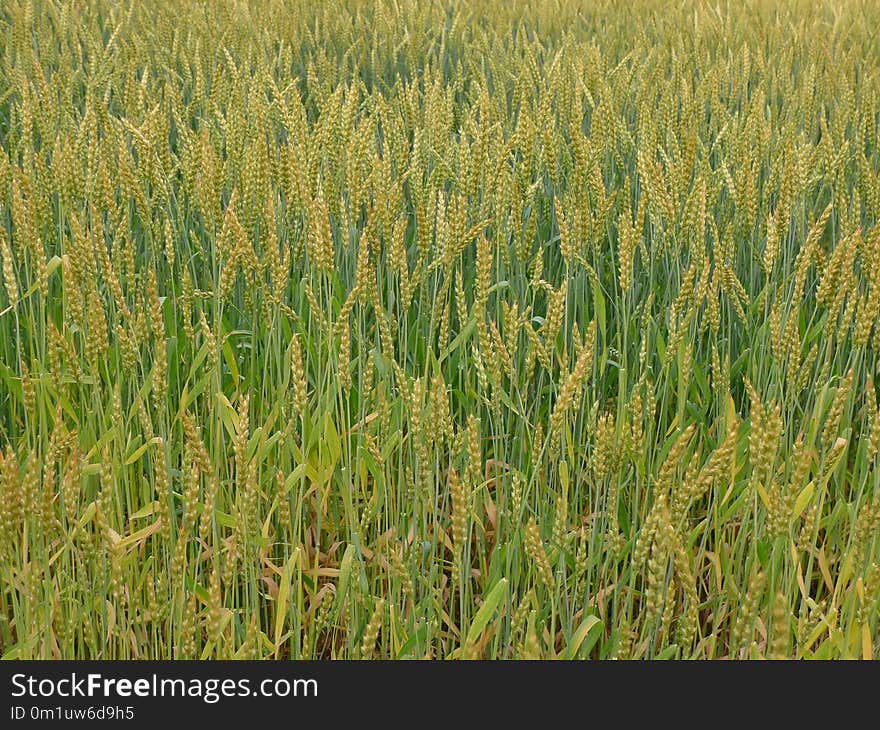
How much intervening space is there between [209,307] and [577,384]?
1103mm

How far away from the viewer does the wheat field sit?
1.18 m

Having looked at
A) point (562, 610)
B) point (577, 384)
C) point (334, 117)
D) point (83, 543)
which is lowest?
point (562, 610)

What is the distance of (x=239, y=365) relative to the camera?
6.31 feet

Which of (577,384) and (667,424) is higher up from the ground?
(577,384)

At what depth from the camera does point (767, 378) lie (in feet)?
5.70

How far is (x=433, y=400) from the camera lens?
3.84 ft

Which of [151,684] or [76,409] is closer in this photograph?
[151,684]

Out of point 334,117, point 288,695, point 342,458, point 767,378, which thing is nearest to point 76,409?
A: point 342,458

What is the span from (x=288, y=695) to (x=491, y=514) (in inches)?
24.2

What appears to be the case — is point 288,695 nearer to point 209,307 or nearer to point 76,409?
point 76,409

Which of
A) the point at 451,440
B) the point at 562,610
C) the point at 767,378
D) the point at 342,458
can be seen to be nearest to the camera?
the point at 451,440

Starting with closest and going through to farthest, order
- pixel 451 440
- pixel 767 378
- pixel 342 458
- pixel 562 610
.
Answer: pixel 451 440 < pixel 562 610 < pixel 342 458 < pixel 767 378

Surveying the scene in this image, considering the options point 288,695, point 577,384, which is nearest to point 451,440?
point 577,384

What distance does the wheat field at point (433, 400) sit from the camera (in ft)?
3.86
